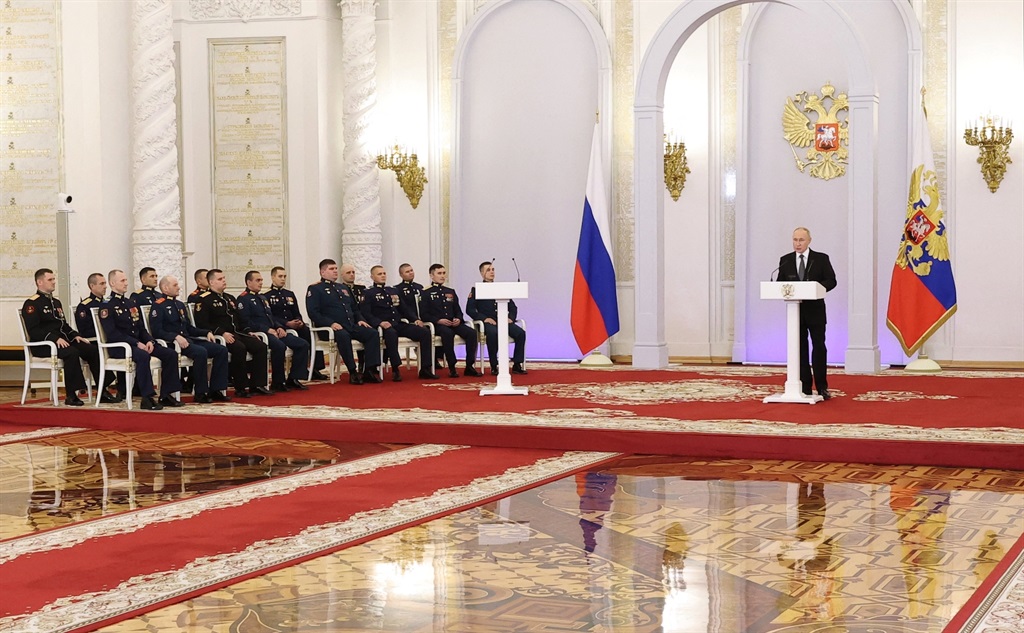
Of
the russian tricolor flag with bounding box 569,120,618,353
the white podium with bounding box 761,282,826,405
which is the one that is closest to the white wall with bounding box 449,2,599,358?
the russian tricolor flag with bounding box 569,120,618,353

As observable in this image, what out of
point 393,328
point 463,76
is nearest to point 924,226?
point 393,328

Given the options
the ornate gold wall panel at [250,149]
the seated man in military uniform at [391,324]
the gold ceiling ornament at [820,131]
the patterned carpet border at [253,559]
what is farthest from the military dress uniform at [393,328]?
the patterned carpet border at [253,559]

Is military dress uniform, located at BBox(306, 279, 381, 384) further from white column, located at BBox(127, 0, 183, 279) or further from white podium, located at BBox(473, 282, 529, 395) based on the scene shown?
white podium, located at BBox(473, 282, 529, 395)

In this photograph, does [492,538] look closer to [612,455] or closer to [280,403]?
[612,455]

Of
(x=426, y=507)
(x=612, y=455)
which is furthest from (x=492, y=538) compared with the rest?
(x=612, y=455)

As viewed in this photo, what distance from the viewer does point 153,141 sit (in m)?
12.1

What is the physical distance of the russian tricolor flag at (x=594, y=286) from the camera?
40.9 feet

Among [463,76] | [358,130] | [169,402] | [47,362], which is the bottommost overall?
[169,402]

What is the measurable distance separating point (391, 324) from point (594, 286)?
7.16ft

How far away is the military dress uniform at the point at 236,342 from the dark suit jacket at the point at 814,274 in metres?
4.54

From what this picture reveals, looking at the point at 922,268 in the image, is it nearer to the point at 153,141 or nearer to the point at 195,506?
the point at 153,141

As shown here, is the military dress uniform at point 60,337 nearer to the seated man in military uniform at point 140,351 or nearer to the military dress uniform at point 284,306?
the seated man in military uniform at point 140,351

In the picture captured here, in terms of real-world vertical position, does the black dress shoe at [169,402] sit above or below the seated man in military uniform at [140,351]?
below

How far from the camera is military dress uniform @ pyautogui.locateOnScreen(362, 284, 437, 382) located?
11.8 m
